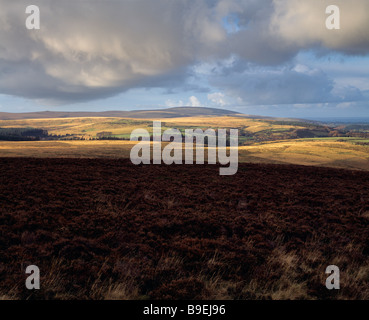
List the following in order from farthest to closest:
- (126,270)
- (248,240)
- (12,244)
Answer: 1. (248,240)
2. (12,244)
3. (126,270)

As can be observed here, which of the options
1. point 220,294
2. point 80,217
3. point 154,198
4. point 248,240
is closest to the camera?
point 220,294

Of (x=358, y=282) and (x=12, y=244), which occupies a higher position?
(x=12, y=244)

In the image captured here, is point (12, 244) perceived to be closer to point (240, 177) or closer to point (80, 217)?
point (80, 217)

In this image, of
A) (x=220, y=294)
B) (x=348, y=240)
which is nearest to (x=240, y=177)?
(x=348, y=240)

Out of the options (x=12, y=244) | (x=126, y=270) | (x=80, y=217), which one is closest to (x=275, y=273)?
(x=126, y=270)

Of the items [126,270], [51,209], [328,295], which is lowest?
[328,295]
